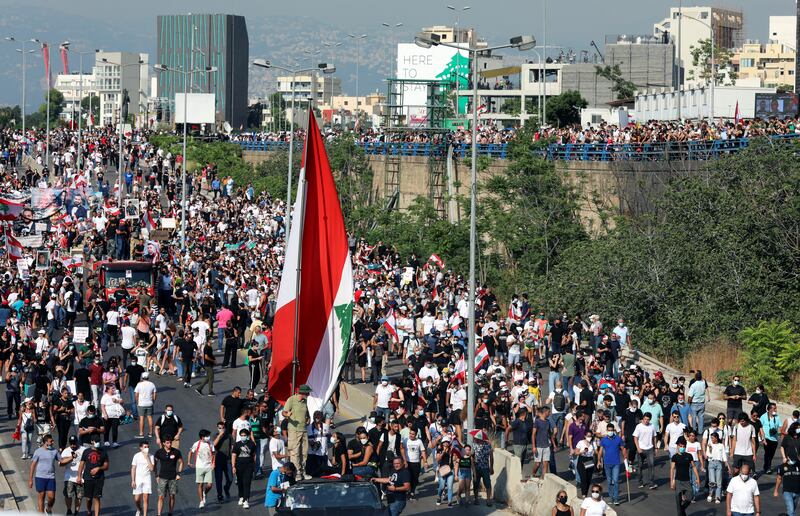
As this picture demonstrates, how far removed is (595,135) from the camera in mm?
53438

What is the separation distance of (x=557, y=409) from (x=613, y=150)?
2523cm

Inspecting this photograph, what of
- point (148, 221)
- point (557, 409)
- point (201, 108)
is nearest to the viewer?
point (557, 409)

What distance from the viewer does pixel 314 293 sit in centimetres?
2281

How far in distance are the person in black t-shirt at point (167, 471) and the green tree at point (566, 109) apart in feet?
307

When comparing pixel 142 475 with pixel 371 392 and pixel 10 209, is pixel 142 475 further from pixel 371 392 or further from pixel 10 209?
pixel 10 209

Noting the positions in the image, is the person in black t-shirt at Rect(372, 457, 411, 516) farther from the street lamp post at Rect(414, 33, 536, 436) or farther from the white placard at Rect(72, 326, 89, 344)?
the white placard at Rect(72, 326, 89, 344)

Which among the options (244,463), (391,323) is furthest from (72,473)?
(391,323)

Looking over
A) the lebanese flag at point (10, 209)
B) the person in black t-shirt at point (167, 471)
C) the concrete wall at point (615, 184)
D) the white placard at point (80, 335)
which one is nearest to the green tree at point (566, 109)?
the concrete wall at point (615, 184)

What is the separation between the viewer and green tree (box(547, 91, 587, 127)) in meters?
113

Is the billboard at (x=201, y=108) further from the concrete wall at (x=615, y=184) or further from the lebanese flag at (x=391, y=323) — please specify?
the lebanese flag at (x=391, y=323)

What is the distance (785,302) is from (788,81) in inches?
5906

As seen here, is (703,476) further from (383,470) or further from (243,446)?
(243,446)

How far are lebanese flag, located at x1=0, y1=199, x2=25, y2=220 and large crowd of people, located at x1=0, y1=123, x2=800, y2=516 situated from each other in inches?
23.0

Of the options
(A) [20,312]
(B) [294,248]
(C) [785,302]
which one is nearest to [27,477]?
(B) [294,248]
